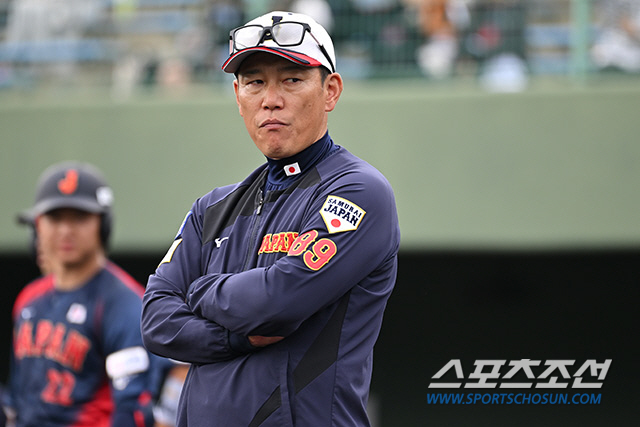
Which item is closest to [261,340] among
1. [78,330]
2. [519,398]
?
[519,398]

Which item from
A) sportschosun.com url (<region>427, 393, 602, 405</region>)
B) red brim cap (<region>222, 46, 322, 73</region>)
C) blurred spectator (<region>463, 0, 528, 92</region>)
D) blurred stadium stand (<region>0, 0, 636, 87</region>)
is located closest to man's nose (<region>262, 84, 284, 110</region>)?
red brim cap (<region>222, 46, 322, 73</region>)

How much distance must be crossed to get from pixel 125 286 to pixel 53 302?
0.40m

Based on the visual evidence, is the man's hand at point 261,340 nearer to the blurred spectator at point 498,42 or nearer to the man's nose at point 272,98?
the man's nose at point 272,98

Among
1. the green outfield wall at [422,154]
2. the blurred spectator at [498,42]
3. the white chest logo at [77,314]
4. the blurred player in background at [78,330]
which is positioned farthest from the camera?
the blurred spectator at [498,42]

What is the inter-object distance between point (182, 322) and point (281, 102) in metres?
0.73

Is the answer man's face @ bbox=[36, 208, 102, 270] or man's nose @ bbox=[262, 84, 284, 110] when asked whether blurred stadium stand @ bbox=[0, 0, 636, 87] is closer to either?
man's face @ bbox=[36, 208, 102, 270]

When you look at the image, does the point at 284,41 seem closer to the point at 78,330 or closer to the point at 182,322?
the point at 182,322

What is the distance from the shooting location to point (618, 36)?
660 cm

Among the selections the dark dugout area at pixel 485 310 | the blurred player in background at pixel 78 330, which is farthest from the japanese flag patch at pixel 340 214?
the dark dugout area at pixel 485 310

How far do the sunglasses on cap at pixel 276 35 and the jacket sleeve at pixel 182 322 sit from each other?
2.04 ft

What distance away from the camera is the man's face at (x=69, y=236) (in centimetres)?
438

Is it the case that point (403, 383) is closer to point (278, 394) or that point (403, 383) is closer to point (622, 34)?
point (622, 34)

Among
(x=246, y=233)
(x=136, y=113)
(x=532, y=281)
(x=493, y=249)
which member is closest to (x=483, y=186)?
(x=493, y=249)

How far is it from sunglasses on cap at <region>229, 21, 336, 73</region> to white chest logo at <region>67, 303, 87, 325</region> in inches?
81.7
